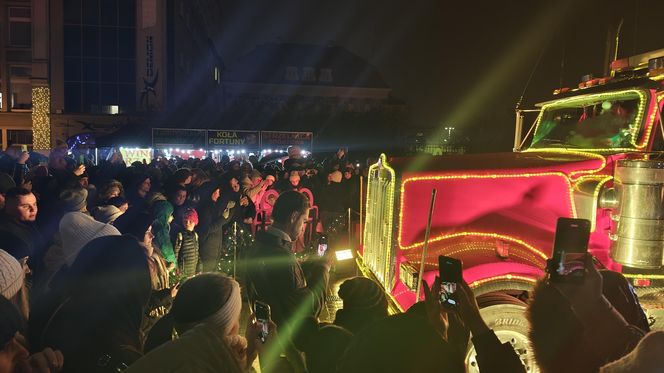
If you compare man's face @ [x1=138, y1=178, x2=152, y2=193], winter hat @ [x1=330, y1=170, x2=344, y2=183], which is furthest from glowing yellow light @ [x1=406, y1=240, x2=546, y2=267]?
winter hat @ [x1=330, y1=170, x2=344, y2=183]

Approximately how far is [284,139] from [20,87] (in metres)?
24.4

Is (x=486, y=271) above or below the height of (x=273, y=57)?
below

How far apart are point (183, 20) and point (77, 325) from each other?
38108 mm

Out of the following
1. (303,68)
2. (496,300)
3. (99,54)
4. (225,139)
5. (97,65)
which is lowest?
(496,300)

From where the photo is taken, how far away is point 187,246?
6855 millimetres

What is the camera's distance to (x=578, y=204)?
4.45m

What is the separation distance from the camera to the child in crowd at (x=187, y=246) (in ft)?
22.4

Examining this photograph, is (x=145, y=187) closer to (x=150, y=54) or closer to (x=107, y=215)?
(x=107, y=215)

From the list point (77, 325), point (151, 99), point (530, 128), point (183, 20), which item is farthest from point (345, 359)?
point (183, 20)

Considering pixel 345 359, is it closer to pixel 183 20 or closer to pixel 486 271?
pixel 486 271

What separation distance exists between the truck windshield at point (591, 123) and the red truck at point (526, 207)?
0.6 inches

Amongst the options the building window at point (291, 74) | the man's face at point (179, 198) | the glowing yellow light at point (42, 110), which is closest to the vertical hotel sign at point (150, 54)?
the glowing yellow light at point (42, 110)

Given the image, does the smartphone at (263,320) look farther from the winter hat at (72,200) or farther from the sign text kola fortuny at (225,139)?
the sign text kola fortuny at (225,139)

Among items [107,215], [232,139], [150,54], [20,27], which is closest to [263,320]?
[107,215]
